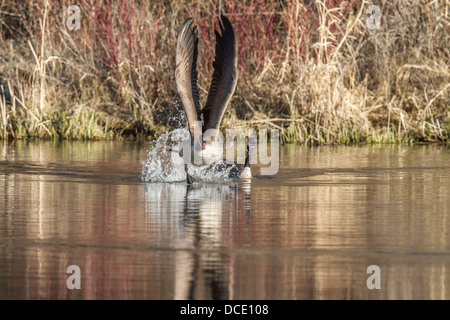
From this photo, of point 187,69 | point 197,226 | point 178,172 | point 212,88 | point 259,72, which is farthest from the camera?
point 259,72

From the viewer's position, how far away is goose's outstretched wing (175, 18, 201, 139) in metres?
11.6

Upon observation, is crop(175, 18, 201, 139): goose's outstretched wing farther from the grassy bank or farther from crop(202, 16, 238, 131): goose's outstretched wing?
the grassy bank

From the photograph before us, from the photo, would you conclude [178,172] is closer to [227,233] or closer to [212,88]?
[212,88]

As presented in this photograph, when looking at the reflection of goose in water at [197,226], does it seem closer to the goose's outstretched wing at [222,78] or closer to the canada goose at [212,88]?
the canada goose at [212,88]

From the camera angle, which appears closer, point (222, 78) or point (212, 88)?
point (222, 78)

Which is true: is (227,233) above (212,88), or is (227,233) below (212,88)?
below

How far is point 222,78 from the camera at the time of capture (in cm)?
1191

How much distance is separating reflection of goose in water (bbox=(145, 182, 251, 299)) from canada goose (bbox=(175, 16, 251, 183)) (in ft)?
1.79

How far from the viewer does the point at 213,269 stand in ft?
20.9

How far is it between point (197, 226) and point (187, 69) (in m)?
4.23

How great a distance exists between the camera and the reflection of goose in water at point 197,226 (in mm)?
6008

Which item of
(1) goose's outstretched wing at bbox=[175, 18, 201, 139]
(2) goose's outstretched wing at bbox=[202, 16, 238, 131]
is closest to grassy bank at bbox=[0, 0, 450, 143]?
(2) goose's outstretched wing at bbox=[202, 16, 238, 131]

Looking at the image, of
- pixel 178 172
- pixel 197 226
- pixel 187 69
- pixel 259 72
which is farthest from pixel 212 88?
pixel 259 72
